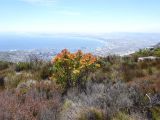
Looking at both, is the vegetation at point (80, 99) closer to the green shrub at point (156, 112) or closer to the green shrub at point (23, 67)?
the green shrub at point (156, 112)

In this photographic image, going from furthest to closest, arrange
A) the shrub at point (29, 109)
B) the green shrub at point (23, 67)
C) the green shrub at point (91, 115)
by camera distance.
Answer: the green shrub at point (23, 67)
the green shrub at point (91, 115)
the shrub at point (29, 109)

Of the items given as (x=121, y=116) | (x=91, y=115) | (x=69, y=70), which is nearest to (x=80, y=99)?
(x=91, y=115)

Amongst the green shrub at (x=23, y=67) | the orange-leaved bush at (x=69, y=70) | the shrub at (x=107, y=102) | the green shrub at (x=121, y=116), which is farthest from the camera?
the green shrub at (x=23, y=67)

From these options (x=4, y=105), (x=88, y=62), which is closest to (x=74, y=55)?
(x=88, y=62)

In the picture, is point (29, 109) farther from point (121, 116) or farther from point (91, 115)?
point (121, 116)

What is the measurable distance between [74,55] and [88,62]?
0.67 meters

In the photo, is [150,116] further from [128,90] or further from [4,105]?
[4,105]

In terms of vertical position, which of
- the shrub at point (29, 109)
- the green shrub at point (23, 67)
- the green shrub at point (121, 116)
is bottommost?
the green shrub at point (23, 67)

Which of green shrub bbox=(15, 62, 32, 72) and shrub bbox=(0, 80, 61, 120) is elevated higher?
shrub bbox=(0, 80, 61, 120)

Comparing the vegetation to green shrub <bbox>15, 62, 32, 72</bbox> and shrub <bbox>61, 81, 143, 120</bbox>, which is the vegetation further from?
green shrub <bbox>15, 62, 32, 72</bbox>

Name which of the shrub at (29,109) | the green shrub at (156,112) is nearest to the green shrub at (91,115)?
the shrub at (29,109)

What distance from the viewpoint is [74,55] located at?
10.8 meters

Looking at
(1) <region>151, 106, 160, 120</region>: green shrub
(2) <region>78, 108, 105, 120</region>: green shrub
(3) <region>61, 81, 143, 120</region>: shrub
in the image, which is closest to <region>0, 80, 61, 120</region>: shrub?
(3) <region>61, 81, 143, 120</region>: shrub

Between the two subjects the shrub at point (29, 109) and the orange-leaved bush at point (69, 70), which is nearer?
the shrub at point (29, 109)
